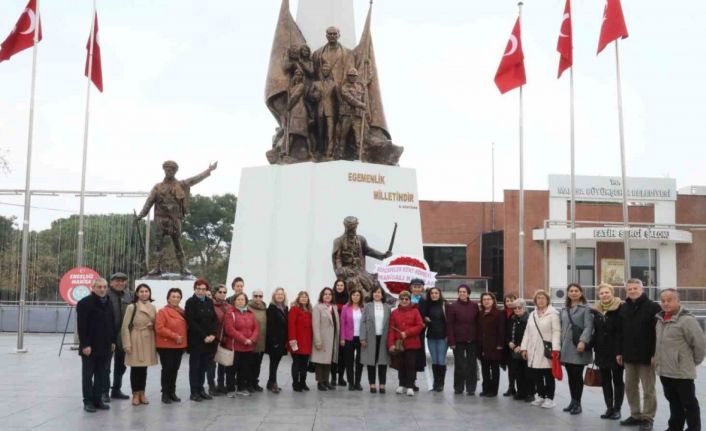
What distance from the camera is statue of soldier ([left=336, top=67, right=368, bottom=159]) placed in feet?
45.6

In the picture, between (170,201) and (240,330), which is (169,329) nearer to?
Answer: (240,330)

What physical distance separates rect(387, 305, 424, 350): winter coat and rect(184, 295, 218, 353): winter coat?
2264 mm

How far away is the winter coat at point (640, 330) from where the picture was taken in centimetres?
721

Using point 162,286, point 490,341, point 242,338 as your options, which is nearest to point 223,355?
point 242,338

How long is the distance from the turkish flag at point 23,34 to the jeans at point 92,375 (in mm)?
9489

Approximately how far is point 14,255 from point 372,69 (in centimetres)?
1447

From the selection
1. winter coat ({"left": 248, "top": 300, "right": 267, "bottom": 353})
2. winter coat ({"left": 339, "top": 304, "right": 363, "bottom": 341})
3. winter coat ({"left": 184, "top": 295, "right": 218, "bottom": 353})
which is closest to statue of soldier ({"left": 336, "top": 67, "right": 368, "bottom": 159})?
winter coat ({"left": 339, "top": 304, "right": 363, "bottom": 341})

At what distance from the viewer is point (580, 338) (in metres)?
7.95

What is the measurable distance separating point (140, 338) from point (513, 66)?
1215cm

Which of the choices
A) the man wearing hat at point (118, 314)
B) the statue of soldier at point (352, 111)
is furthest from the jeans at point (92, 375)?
the statue of soldier at point (352, 111)

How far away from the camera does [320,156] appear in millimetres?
14555

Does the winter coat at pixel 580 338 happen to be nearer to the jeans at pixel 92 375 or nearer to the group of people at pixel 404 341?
the group of people at pixel 404 341

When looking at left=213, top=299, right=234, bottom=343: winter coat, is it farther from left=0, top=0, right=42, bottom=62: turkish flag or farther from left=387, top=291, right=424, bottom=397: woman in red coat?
left=0, top=0, right=42, bottom=62: turkish flag

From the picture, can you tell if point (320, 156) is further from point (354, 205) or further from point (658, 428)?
point (658, 428)
